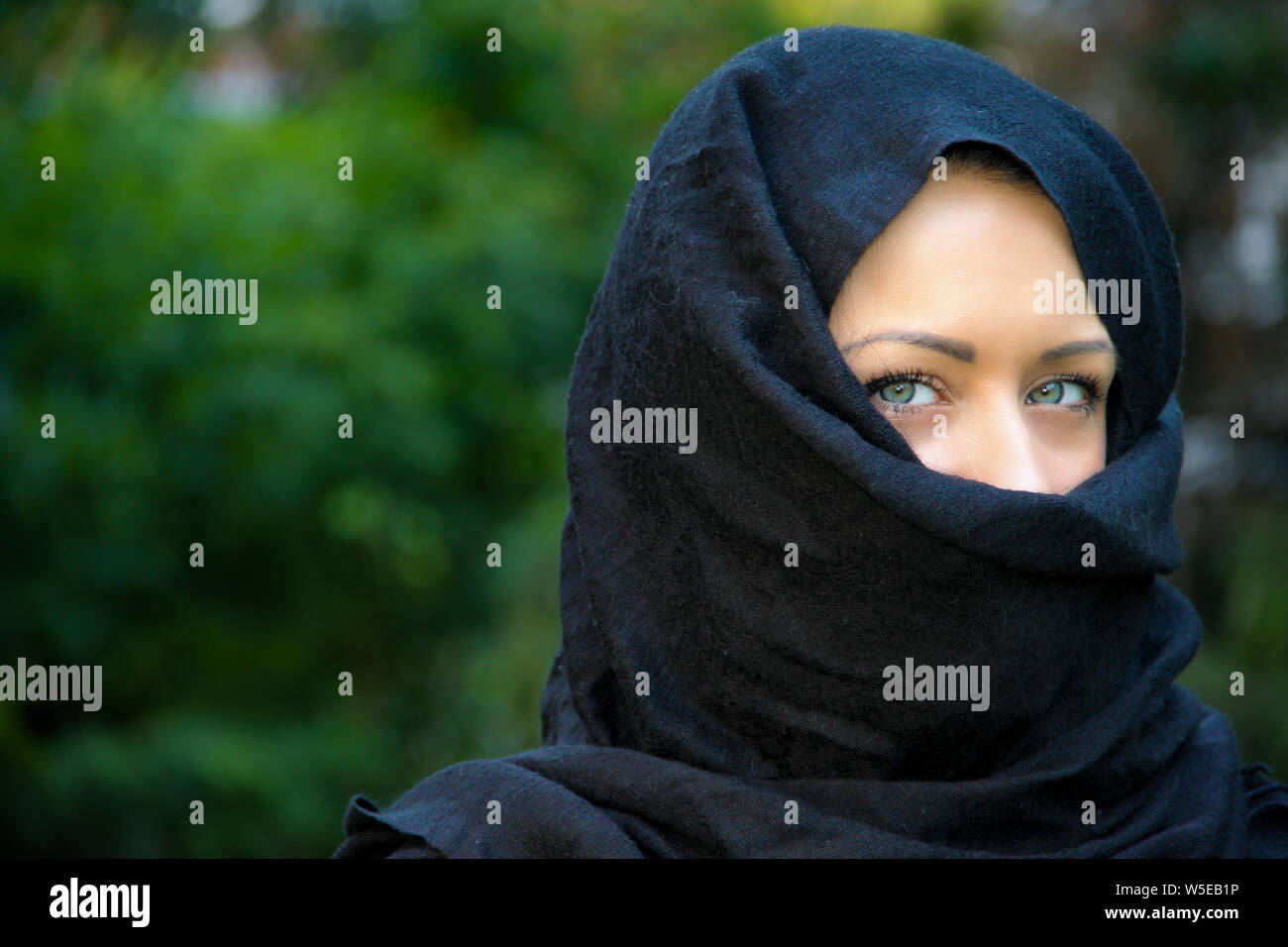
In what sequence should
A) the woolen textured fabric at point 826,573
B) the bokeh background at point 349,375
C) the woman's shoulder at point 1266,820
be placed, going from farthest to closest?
the bokeh background at point 349,375 < the woman's shoulder at point 1266,820 < the woolen textured fabric at point 826,573

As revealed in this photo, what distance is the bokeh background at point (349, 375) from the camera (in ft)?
17.3

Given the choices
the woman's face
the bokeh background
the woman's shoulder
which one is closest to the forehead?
the woman's face

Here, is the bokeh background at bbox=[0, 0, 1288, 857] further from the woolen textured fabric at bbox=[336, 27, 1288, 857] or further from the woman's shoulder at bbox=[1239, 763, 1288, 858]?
the woman's shoulder at bbox=[1239, 763, 1288, 858]

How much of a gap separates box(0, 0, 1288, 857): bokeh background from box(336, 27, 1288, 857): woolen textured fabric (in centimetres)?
393

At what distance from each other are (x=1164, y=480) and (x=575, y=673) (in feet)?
2.31

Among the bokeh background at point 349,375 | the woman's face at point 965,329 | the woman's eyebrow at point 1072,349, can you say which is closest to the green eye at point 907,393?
the woman's face at point 965,329

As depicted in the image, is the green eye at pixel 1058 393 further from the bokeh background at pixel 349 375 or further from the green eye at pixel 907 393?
the bokeh background at pixel 349 375

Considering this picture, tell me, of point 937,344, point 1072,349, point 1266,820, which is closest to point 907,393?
point 937,344

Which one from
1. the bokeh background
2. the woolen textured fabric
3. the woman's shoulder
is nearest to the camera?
the woolen textured fabric

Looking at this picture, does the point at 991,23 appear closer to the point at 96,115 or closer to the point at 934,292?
the point at 96,115

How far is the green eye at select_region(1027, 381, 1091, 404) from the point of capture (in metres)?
1.53

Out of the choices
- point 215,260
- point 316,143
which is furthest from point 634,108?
point 215,260

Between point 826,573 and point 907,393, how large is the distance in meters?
0.21

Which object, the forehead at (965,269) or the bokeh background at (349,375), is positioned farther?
the bokeh background at (349,375)
